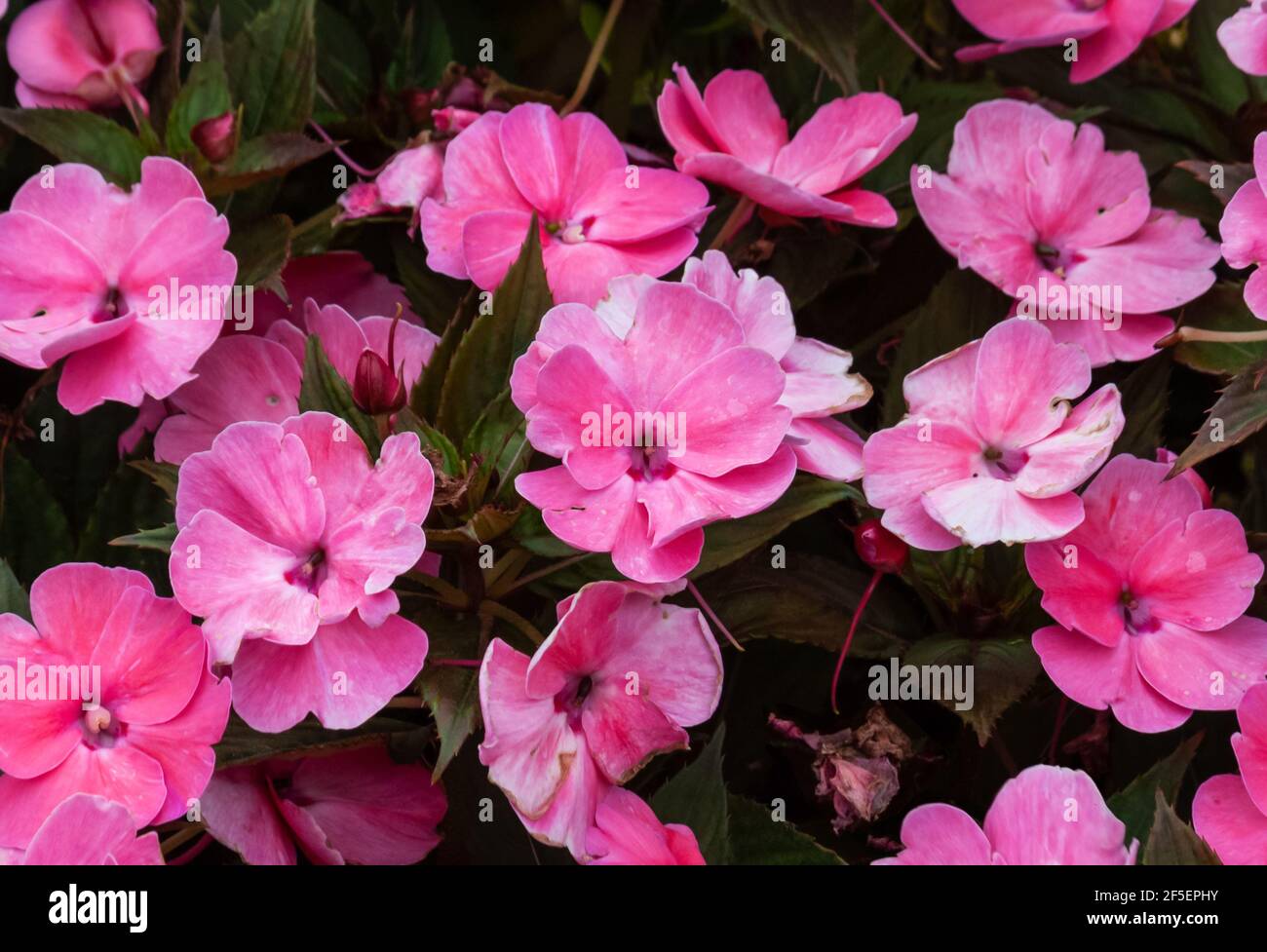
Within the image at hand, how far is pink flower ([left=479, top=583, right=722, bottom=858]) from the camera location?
0.53m

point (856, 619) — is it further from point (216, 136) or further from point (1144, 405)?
point (216, 136)

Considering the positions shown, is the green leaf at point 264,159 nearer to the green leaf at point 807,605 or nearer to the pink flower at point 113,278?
the pink flower at point 113,278

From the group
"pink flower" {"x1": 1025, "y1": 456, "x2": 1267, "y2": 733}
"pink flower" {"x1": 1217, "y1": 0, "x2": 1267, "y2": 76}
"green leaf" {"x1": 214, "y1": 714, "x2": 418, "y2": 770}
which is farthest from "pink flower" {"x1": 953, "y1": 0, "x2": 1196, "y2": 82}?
"green leaf" {"x1": 214, "y1": 714, "x2": 418, "y2": 770}

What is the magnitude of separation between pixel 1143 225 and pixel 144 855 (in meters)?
0.60

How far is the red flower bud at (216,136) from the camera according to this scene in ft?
2.28

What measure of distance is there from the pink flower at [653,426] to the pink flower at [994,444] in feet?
0.22

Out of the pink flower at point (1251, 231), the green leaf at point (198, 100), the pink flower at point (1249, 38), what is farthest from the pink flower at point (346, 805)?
the pink flower at point (1249, 38)

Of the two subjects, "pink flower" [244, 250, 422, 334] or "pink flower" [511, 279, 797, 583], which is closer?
"pink flower" [511, 279, 797, 583]

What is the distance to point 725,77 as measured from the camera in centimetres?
73

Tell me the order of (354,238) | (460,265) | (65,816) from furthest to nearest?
(354,238), (460,265), (65,816)

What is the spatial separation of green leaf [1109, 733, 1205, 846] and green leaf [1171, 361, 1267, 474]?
0.13 metres

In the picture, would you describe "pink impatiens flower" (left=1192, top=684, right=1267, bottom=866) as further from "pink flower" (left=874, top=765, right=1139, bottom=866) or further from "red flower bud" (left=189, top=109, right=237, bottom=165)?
"red flower bud" (left=189, top=109, right=237, bottom=165)
